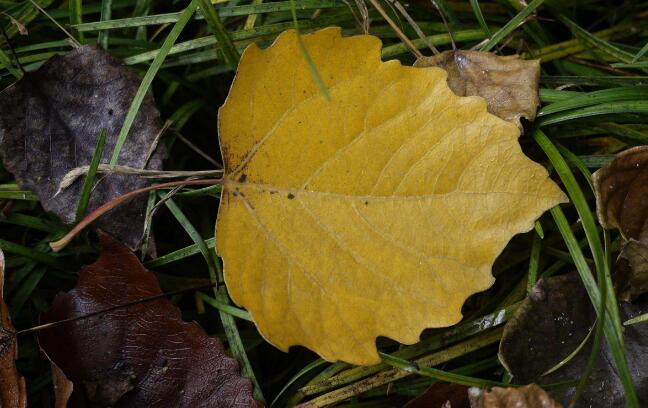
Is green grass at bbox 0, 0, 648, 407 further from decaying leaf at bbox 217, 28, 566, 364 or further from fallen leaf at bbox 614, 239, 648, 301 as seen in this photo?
decaying leaf at bbox 217, 28, 566, 364

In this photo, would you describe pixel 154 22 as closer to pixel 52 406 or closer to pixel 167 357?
pixel 167 357

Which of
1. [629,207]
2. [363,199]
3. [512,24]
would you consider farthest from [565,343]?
Answer: [512,24]

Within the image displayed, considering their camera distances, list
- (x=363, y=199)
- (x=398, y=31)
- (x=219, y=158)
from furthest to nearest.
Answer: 1. (x=219, y=158)
2. (x=398, y=31)
3. (x=363, y=199)

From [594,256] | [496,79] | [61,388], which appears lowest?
[594,256]

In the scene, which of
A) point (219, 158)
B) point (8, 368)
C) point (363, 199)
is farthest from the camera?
point (219, 158)

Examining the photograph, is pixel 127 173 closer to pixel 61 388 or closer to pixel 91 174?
pixel 91 174

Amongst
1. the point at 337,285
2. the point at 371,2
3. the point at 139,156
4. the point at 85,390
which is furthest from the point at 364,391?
the point at 371,2
